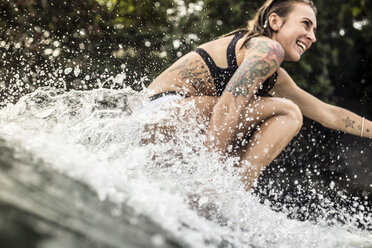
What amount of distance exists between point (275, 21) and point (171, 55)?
1006 mm

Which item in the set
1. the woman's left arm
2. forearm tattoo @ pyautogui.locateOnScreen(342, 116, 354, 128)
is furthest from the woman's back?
forearm tattoo @ pyautogui.locateOnScreen(342, 116, 354, 128)

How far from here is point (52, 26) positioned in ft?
9.41

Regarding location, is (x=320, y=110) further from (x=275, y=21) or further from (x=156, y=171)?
(x=156, y=171)

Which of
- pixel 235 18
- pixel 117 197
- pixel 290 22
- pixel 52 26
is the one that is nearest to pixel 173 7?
pixel 235 18

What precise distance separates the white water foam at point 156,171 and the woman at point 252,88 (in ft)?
0.32

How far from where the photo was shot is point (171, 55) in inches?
113

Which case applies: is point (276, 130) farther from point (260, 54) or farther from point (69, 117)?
point (69, 117)

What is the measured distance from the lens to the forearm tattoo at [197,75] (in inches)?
74.6

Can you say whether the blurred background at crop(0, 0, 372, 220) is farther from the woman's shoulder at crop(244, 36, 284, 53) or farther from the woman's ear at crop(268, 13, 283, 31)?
the woman's shoulder at crop(244, 36, 284, 53)

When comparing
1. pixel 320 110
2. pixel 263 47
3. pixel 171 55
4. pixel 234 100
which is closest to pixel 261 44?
pixel 263 47

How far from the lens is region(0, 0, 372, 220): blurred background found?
285cm

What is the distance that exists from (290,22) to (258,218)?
3.62 feet

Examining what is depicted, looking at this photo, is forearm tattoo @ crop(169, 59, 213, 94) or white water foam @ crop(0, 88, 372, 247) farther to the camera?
forearm tattoo @ crop(169, 59, 213, 94)

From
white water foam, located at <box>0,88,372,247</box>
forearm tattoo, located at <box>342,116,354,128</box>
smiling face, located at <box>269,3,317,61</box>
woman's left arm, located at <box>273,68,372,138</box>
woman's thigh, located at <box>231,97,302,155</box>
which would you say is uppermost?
smiling face, located at <box>269,3,317,61</box>
